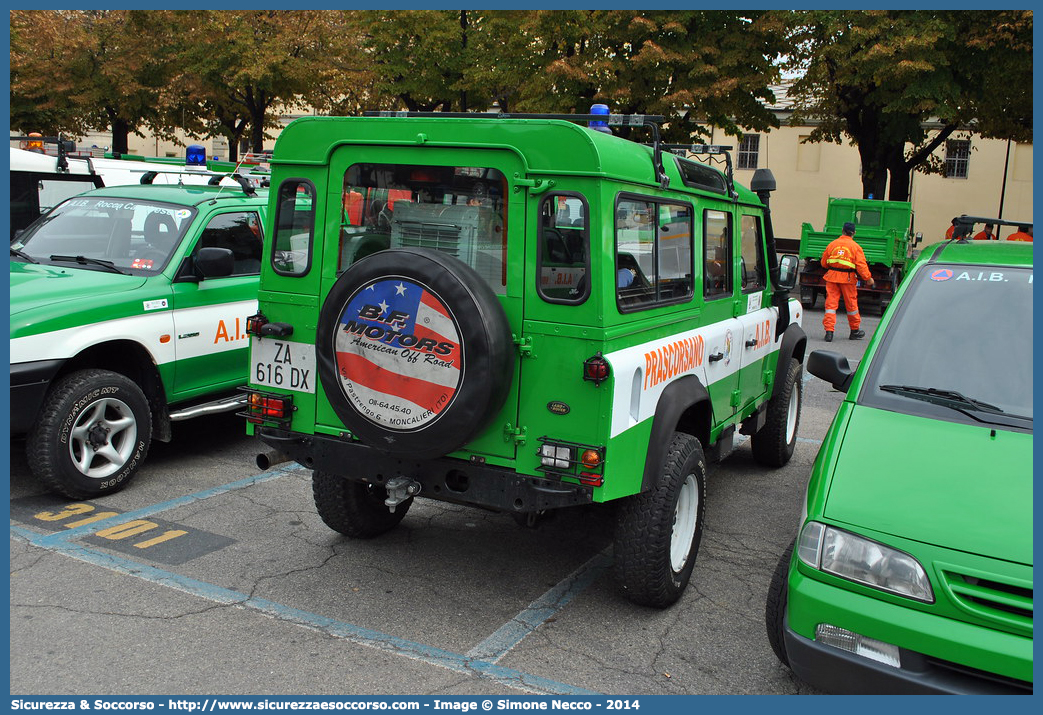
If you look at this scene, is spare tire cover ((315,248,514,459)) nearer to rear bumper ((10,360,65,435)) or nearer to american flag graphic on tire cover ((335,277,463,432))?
american flag graphic on tire cover ((335,277,463,432))

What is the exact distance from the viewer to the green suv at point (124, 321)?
5.45 metres

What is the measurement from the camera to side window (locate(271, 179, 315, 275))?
174 inches

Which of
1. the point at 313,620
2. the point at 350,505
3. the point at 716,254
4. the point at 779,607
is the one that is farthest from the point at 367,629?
the point at 716,254

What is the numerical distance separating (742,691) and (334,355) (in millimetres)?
2302

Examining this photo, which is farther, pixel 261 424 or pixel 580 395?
pixel 261 424

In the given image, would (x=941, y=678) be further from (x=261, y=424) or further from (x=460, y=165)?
(x=261, y=424)

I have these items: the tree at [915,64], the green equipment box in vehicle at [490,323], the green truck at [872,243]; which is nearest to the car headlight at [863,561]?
the green equipment box in vehicle at [490,323]

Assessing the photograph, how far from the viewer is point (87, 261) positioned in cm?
643

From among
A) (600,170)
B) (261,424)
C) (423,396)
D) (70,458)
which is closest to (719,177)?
(600,170)

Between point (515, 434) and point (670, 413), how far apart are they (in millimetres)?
820

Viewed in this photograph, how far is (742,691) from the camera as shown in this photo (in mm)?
3736

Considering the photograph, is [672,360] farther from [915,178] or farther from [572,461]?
[915,178]

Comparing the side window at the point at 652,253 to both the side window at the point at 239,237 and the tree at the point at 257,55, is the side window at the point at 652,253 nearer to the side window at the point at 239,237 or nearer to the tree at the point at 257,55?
the side window at the point at 239,237

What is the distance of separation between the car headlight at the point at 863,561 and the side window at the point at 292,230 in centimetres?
267
